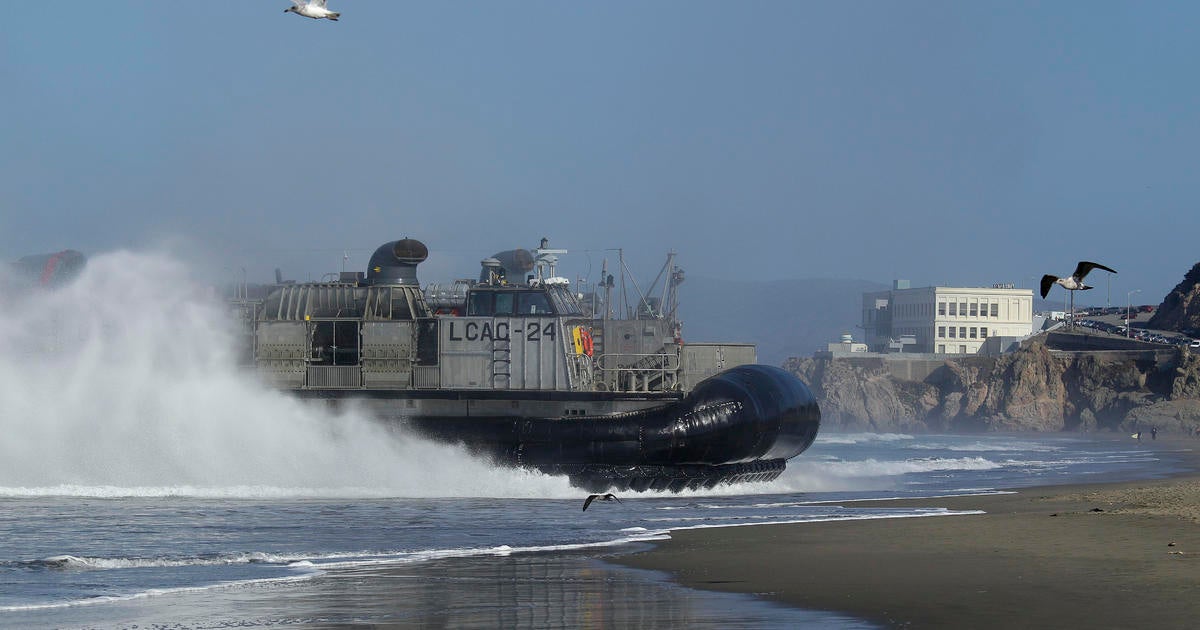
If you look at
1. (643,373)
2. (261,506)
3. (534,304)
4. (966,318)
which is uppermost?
(966,318)

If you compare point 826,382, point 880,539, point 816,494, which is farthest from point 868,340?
point 880,539

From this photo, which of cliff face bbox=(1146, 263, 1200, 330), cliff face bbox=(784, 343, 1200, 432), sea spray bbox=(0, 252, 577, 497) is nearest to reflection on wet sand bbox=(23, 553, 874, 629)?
sea spray bbox=(0, 252, 577, 497)

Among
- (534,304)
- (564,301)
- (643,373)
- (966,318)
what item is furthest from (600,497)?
(966,318)

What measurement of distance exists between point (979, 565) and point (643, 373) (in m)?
11.0

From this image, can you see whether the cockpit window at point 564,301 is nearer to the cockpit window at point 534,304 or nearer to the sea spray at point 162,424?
the cockpit window at point 534,304

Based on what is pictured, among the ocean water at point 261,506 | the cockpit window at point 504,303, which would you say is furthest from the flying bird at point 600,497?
the cockpit window at point 504,303

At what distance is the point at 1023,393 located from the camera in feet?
227

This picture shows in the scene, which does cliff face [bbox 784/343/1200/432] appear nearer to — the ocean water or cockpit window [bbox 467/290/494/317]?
the ocean water

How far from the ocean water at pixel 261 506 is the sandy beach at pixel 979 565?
706 mm

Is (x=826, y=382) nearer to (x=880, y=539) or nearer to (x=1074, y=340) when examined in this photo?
(x=1074, y=340)

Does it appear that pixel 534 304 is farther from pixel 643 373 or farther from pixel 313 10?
pixel 313 10

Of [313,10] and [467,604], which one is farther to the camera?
[313,10]

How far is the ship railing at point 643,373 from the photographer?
2206 centimetres

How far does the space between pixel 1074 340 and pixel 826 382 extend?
1399 centimetres
